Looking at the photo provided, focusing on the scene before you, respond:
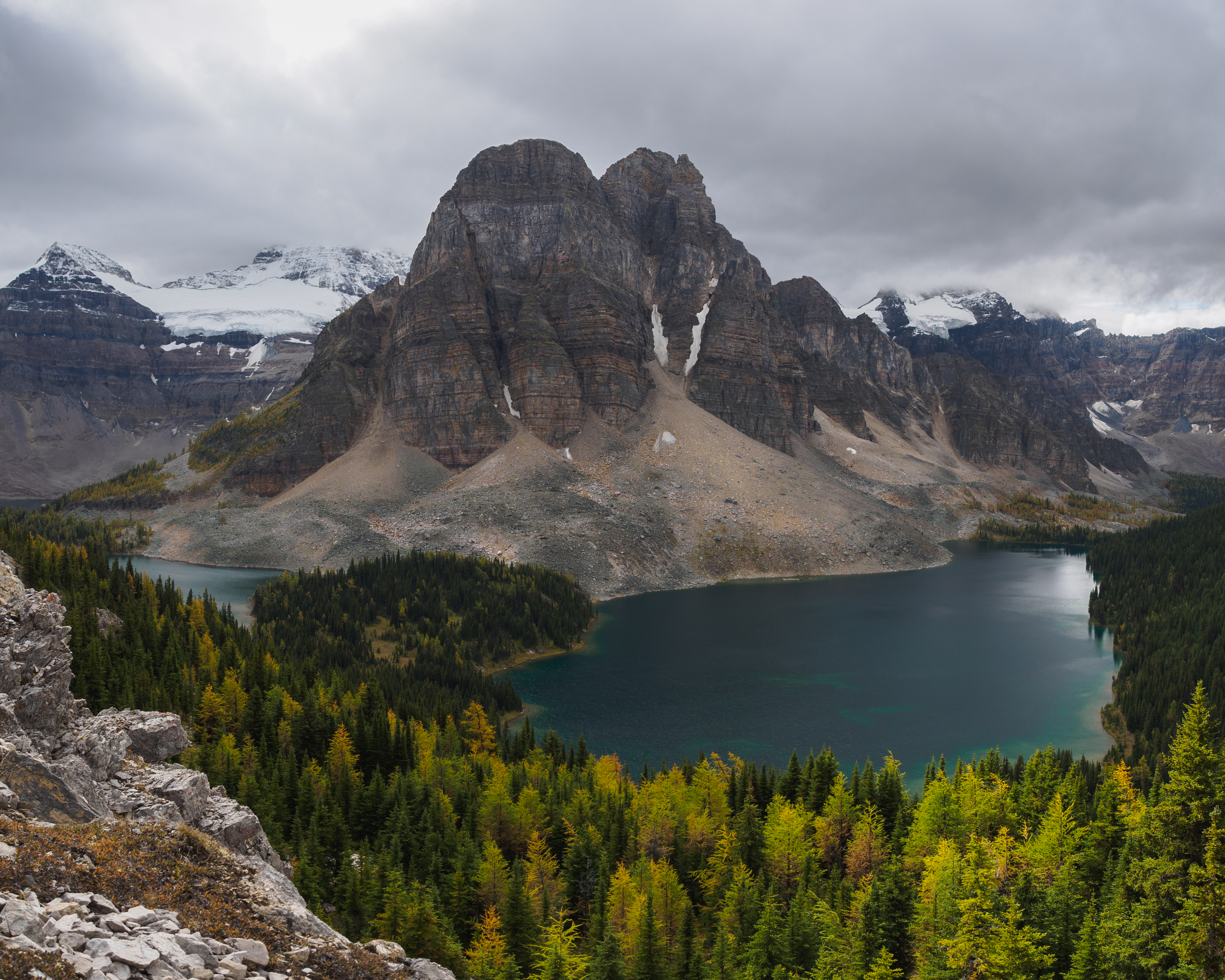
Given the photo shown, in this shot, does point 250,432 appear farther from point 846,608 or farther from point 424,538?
point 846,608

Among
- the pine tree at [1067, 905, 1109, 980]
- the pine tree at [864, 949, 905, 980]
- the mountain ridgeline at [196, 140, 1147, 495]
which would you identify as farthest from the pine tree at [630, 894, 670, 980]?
the mountain ridgeline at [196, 140, 1147, 495]

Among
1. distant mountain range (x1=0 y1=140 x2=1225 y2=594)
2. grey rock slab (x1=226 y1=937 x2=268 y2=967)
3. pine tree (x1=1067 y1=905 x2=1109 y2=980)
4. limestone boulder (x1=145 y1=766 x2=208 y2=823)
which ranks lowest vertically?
pine tree (x1=1067 y1=905 x2=1109 y2=980)

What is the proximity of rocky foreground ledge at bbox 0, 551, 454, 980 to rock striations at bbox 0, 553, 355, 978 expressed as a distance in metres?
0.05

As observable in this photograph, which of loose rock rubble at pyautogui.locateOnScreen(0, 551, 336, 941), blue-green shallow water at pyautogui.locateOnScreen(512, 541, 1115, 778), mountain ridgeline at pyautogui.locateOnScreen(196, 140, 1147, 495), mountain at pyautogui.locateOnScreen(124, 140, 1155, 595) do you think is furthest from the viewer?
mountain ridgeline at pyautogui.locateOnScreen(196, 140, 1147, 495)

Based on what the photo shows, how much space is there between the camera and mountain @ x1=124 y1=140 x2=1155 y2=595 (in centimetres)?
13625

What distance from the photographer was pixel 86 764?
2175 cm

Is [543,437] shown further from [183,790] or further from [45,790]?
[45,790]

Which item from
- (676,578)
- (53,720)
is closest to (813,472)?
(676,578)

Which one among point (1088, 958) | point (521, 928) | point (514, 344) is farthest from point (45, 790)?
point (514, 344)

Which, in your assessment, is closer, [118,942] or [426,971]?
[118,942]

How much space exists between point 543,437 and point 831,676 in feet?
310

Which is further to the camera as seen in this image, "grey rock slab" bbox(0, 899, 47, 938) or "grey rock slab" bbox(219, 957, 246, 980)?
"grey rock slab" bbox(219, 957, 246, 980)

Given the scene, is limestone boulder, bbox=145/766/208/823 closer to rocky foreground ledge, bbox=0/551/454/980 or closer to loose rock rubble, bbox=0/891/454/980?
rocky foreground ledge, bbox=0/551/454/980

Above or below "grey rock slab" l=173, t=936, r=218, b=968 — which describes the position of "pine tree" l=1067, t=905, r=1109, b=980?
below
